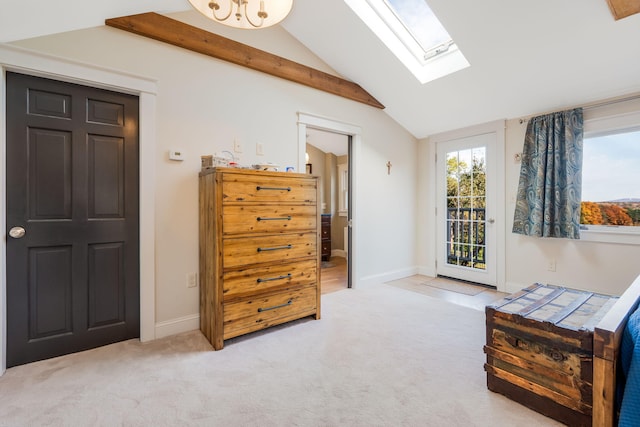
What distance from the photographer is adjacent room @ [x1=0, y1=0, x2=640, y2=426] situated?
5.03ft

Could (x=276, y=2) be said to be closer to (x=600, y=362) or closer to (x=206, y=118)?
(x=206, y=118)

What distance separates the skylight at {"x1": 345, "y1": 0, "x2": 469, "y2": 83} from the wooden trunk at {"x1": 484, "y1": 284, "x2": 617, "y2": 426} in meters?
2.50

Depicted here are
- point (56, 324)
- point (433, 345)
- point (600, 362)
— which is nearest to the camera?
point (600, 362)

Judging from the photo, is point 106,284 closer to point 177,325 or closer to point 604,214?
point 177,325

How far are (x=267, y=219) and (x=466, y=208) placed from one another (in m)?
2.96

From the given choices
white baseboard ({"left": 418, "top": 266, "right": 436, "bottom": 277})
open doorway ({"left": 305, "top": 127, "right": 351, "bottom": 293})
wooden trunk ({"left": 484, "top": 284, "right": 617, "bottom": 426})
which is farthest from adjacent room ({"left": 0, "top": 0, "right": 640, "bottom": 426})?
open doorway ({"left": 305, "top": 127, "right": 351, "bottom": 293})

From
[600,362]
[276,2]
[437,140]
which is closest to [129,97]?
[276,2]

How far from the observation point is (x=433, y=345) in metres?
2.18

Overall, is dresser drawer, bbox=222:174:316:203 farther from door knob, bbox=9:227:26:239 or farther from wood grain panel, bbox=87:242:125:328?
door knob, bbox=9:227:26:239

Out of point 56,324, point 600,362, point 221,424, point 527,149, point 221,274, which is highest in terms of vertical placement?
point 527,149

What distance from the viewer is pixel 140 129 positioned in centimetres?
224

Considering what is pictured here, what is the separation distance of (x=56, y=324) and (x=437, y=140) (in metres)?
4.58

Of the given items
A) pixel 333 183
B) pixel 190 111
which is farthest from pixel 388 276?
pixel 190 111

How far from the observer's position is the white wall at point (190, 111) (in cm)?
216
